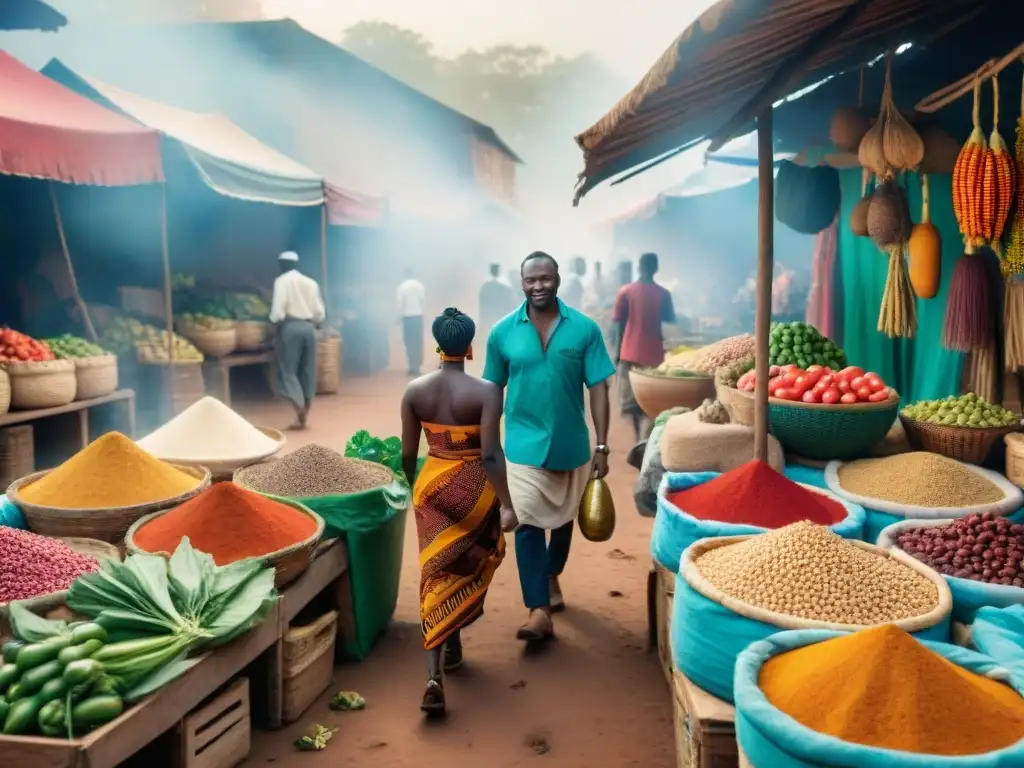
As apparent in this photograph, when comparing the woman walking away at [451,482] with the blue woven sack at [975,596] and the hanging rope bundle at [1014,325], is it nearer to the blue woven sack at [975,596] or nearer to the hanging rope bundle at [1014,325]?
the blue woven sack at [975,596]

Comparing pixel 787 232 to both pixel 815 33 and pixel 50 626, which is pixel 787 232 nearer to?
pixel 815 33

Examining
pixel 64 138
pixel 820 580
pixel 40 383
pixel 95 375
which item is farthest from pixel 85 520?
pixel 64 138

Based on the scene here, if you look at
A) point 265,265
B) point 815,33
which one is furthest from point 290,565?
point 265,265

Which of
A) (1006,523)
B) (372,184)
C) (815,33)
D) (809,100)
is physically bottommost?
(1006,523)

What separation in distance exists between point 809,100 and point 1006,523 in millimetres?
3739

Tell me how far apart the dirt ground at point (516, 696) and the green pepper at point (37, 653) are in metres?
0.90

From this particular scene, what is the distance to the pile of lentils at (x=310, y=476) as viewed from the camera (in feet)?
12.1

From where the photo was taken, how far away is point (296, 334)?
934 centimetres

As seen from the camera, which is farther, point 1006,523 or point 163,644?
point 1006,523

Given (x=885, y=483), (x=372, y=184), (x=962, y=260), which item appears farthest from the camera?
(x=372, y=184)

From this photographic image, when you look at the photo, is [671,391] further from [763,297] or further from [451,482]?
[451,482]

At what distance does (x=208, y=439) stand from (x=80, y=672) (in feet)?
7.56

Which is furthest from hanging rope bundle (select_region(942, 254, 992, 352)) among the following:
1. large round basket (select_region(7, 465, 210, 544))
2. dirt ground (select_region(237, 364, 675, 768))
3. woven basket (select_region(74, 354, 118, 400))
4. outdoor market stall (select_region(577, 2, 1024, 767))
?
woven basket (select_region(74, 354, 118, 400))

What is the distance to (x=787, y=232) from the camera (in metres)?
14.4
